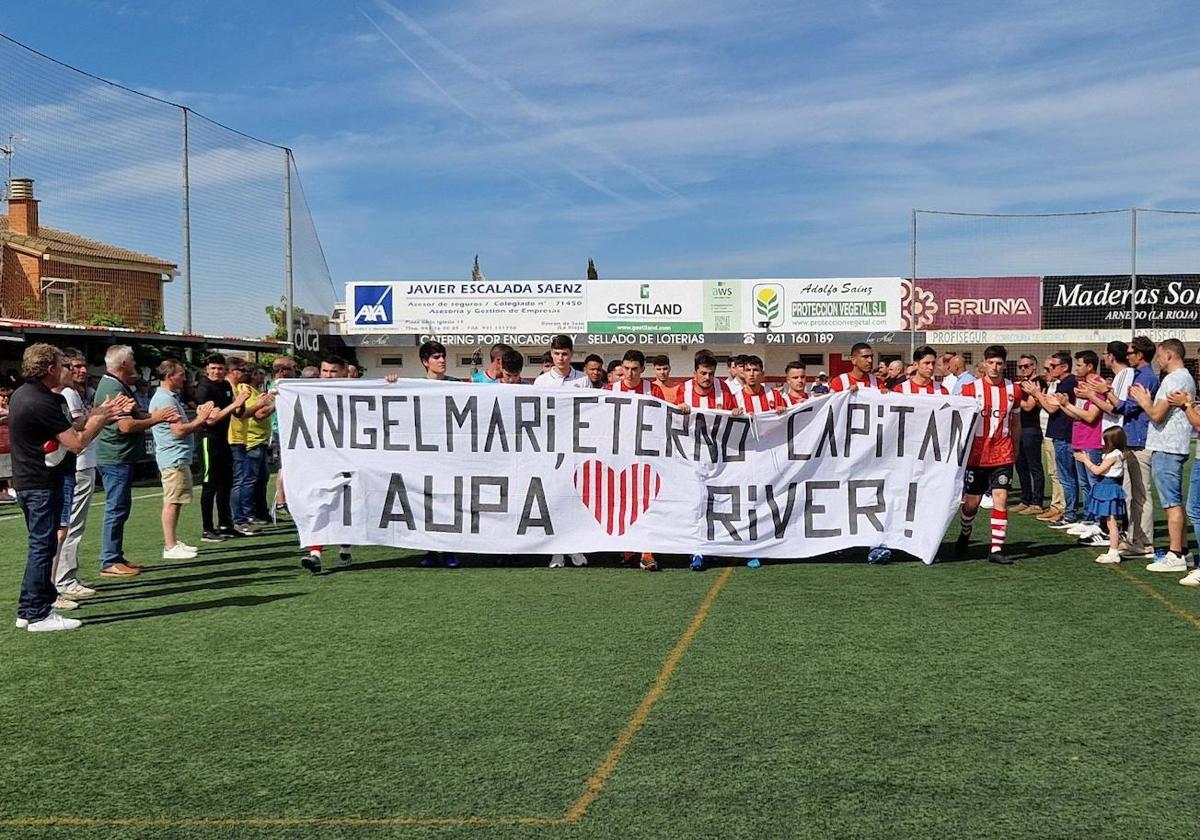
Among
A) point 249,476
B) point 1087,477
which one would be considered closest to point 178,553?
point 249,476

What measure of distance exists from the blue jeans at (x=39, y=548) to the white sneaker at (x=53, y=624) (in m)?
0.03

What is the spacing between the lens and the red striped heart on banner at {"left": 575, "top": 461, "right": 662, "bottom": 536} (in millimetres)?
8875

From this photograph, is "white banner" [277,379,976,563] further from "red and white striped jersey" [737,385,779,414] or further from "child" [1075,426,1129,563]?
"child" [1075,426,1129,563]

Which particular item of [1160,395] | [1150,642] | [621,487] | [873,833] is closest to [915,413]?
[1160,395]

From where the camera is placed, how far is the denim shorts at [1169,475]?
7984 millimetres

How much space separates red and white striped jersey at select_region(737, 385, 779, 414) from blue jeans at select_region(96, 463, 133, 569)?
196 inches

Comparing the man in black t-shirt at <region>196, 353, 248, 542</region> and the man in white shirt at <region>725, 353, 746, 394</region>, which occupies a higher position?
→ the man in white shirt at <region>725, 353, 746, 394</region>

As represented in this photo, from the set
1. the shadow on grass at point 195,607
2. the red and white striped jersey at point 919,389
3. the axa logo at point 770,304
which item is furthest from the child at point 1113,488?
the axa logo at point 770,304

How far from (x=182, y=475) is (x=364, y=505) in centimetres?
189

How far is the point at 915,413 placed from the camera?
29.7 feet

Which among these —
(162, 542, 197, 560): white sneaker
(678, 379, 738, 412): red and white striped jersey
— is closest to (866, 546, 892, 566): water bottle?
(678, 379, 738, 412): red and white striped jersey

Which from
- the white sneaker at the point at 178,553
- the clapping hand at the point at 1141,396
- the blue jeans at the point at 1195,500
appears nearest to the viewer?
the blue jeans at the point at 1195,500

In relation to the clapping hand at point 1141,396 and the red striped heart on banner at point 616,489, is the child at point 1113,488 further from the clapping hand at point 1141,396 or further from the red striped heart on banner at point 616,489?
the red striped heart on banner at point 616,489

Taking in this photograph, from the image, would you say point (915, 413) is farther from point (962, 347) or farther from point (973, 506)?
point (962, 347)
